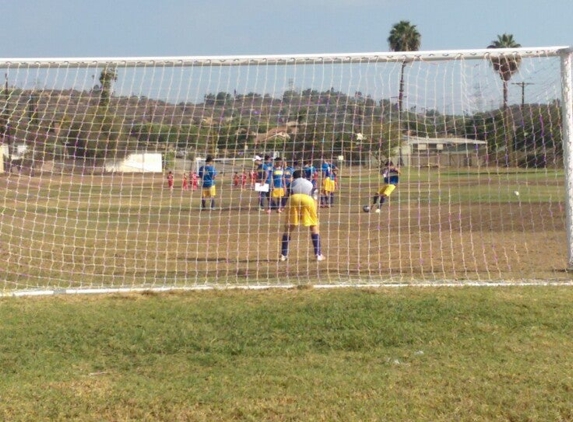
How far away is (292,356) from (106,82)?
5.83 metres

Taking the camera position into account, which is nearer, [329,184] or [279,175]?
[329,184]

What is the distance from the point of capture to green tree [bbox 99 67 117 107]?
37.4 ft

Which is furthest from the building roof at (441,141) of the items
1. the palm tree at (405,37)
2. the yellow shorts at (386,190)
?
the palm tree at (405,37)

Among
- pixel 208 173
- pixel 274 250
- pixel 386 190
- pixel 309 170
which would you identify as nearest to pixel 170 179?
pixel 208 173

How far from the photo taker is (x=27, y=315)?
902cm

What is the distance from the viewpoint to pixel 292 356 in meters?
7.30

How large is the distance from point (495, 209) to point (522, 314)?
49.9 feet

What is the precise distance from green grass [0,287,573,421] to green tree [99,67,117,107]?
10.1ft

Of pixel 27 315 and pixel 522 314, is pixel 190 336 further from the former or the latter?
pixel 522 314

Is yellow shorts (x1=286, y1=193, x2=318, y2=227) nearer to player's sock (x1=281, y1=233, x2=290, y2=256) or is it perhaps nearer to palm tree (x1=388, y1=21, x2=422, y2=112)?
player's sock (x1=281, y1=233, x2=290, y2=256)

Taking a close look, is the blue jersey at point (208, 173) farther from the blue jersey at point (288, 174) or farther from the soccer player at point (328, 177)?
the soccer player at point (328, 177)

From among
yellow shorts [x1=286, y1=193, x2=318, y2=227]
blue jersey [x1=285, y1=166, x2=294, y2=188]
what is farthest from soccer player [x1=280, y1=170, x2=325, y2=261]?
blue jersey [x1=285, y1=166, x2=294, y2=188]

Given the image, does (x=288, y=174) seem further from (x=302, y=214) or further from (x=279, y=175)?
(x=302, y=214)

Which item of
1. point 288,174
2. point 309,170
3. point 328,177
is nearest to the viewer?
point 309,170
